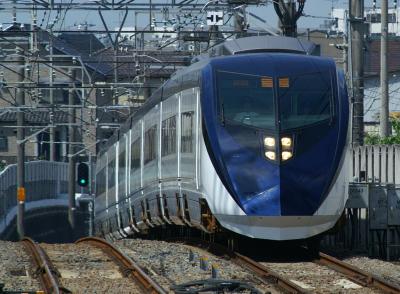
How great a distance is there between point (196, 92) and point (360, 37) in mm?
7863

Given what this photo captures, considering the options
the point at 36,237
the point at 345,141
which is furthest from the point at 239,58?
the point at 36,237

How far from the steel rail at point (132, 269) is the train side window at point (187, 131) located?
181 centimetres

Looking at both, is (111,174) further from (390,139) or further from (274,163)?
(274,163)

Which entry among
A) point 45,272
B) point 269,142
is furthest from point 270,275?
point 45,272

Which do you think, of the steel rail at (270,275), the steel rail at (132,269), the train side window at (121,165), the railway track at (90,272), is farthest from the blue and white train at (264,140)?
the train side window at (121,165)

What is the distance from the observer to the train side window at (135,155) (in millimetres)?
24172

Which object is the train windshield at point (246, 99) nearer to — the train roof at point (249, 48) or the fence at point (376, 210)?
the train roof at point (249, 48)

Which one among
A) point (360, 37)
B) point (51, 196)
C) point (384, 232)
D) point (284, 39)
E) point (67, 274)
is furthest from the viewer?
point (51, 196)

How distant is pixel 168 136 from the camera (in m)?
19.7

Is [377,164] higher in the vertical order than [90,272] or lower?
higher

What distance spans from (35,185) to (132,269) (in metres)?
37.4

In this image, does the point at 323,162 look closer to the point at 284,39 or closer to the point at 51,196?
the point at 284,39

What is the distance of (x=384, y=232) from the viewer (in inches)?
791

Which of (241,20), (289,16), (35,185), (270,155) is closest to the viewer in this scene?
(270,155)
